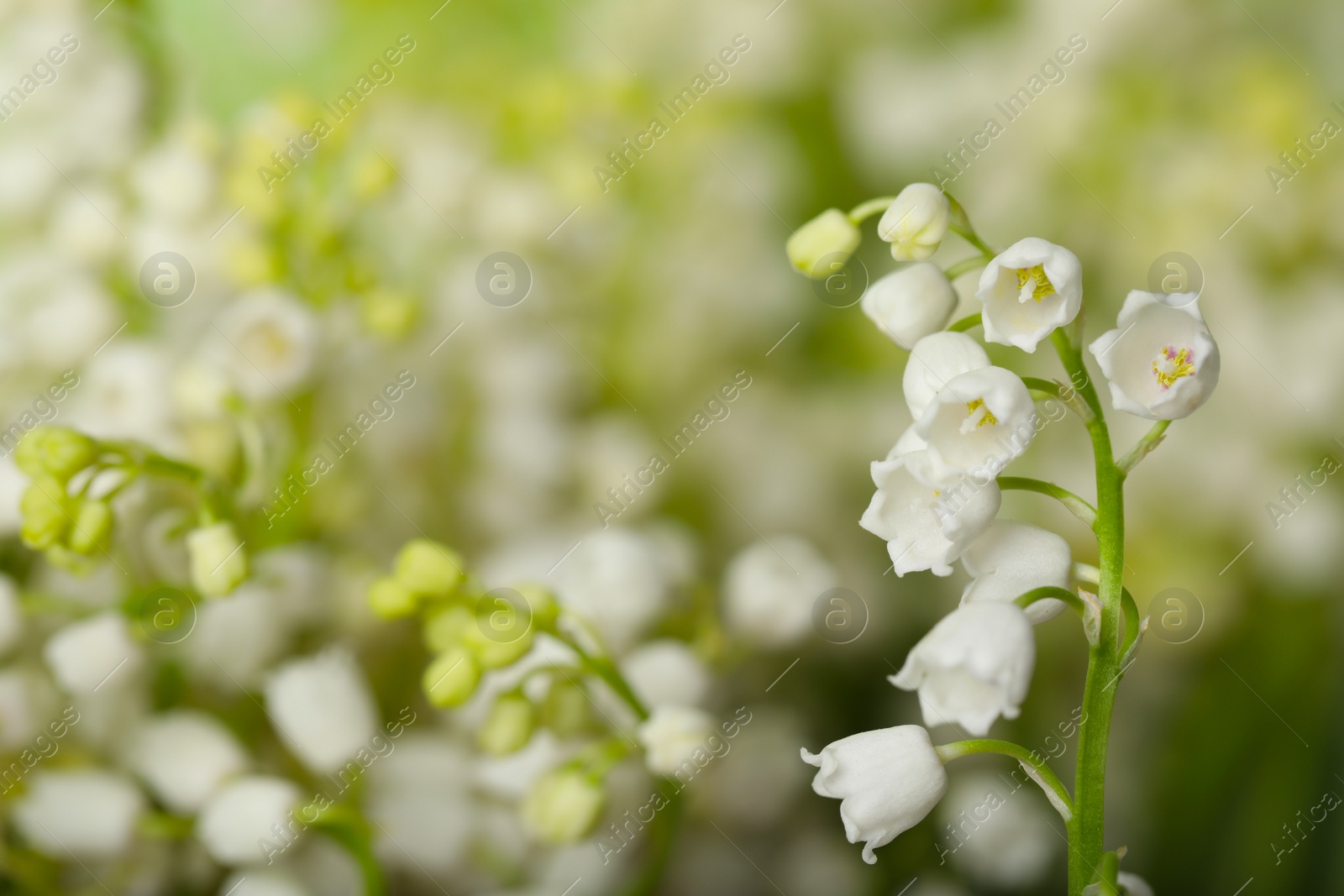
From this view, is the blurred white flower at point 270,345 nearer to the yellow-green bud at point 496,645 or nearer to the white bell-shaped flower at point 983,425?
the yellow-green bud at point 496,645

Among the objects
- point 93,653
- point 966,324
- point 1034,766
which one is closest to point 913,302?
point 966,324

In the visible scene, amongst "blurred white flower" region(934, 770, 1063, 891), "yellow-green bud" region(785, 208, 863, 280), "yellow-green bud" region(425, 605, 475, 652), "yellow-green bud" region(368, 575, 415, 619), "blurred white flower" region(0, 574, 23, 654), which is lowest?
"blurred white flower" region(934, 770, 1063, 891)

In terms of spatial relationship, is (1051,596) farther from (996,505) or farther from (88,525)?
(88,525)

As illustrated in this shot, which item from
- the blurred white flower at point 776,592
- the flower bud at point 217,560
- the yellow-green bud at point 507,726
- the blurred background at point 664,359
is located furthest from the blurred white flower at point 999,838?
the flower bud at point 217,560

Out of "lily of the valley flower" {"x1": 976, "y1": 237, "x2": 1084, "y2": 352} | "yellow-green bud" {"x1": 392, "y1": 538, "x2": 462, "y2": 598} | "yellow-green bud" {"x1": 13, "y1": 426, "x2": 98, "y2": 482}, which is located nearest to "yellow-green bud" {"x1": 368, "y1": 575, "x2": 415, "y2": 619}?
"yellow-green bud" {"x1": 392, "y1": 538, "x2": 462, "y2": 598}

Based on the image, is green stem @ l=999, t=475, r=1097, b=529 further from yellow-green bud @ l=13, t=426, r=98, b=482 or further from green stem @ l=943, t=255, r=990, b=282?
yellow-green bud @ l=13, t=426, r=98, b=482
